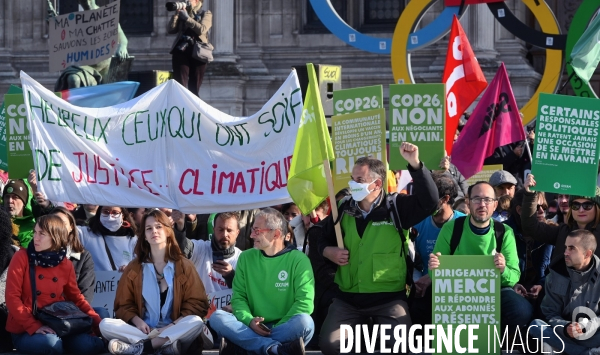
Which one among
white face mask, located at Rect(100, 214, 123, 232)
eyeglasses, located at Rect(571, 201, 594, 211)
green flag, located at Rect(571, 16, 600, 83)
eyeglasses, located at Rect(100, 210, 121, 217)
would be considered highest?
green flag, located at Rect(571, 16, 600, 83)

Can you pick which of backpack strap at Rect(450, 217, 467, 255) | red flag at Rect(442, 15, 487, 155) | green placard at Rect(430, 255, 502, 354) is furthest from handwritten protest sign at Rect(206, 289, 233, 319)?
red flag at Rect(442, 15, 487, 155)

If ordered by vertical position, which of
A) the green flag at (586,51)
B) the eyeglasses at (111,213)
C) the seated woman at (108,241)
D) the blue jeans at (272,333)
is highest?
the green flag at (586,51)

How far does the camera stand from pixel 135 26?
2247 cm

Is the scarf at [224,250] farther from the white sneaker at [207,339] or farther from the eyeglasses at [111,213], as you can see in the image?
the eyeglasses at [111,213]

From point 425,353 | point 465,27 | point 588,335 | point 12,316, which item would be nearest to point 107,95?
point 12,316

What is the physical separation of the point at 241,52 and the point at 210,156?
1201 centimetres

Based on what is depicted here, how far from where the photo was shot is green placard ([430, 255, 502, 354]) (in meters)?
8.77

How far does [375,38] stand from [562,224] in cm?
600

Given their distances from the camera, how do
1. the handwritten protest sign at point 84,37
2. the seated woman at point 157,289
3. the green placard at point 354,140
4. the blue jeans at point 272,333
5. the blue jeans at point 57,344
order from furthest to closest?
the handwritten protest sign at point 84,37
the green placard at point 354,140
the blue jeans at point 57,344
the seated woman at point 157,289
the blue jeans at point 272,333

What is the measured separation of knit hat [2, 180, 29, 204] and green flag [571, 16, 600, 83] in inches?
194

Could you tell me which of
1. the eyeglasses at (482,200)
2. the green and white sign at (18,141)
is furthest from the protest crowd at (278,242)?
the green and white sign at (18,141)

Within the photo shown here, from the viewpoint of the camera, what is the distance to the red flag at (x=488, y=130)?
11492 mm

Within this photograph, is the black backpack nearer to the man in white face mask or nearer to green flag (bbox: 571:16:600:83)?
the man in white face mask

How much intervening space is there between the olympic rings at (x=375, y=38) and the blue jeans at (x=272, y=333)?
6594 millimetres
